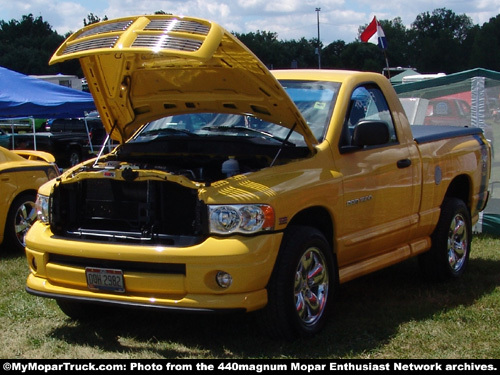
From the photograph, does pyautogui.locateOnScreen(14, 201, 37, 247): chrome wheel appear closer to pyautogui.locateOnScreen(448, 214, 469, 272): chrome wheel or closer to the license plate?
the license plate

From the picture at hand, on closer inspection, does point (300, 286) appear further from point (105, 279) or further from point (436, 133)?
point (436, 133)

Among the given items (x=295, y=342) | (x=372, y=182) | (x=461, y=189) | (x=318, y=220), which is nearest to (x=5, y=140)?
(x=461, y=189)

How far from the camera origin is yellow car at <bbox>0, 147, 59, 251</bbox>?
819 centimetres

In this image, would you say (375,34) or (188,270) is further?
(375,34)

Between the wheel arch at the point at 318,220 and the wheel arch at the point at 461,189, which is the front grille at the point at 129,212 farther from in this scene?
the wheel arch at the point at 461,189

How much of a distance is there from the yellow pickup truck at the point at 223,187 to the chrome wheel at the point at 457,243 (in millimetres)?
388

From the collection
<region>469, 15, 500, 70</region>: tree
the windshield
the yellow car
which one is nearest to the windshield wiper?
the windshield

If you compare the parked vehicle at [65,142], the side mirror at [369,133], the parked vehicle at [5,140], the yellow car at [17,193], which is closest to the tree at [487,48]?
the parked vehicle at [65,142]

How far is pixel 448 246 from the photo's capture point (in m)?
6.91

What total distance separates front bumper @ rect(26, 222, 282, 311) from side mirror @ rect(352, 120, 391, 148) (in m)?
1.23

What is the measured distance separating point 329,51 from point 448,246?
10088cm

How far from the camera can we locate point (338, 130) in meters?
5.59

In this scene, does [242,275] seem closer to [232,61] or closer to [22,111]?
[232,61]

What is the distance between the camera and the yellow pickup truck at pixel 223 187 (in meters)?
4.60
